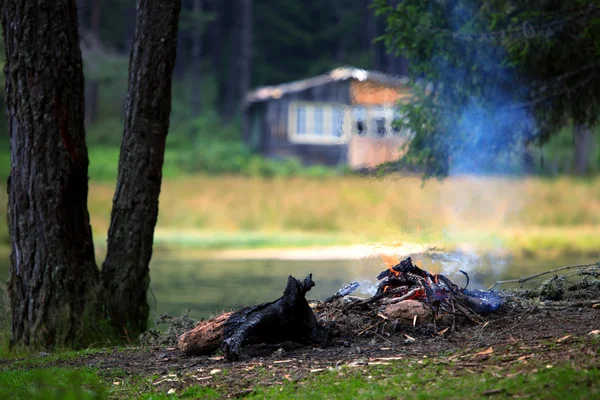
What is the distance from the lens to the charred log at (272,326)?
7.43 meters

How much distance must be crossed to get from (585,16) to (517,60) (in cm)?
99

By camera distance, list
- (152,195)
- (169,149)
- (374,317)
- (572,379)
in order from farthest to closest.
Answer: (169,149) → (152,195) → (374,317) → (572,379)

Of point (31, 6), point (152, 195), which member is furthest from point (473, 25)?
point (31, 6)

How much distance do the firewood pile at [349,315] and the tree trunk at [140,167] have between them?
2229 mm

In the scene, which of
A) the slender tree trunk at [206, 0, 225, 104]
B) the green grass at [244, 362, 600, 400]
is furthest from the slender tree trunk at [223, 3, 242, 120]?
the green grass at [244, 362, 600, 400]

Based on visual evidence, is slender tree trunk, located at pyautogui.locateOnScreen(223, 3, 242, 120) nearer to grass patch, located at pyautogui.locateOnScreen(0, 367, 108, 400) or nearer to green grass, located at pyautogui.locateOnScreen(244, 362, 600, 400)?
grass patch, located at pyautogui.locateOnScreen(0, 367, 108, 400)

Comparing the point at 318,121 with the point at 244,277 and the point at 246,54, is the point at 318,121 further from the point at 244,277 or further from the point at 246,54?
the point at 244,277

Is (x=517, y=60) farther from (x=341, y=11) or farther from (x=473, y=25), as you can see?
(x=341, y=11)

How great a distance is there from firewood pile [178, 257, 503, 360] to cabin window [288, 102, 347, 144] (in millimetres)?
35850

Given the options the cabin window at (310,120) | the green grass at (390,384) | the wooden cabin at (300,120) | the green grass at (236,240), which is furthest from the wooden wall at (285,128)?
the green grass at (390,384)

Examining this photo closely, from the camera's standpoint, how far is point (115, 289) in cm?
965

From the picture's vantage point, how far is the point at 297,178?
34312mm

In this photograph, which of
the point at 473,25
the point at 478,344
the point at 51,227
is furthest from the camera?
the point at 473,25

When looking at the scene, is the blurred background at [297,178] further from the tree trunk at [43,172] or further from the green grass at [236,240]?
the tree trunk at [43,172]
